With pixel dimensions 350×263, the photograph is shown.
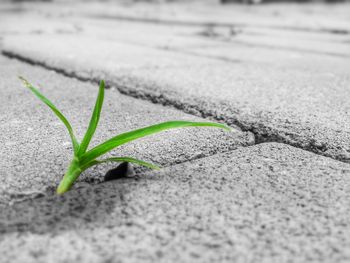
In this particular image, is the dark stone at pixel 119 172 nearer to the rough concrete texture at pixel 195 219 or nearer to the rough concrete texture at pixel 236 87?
the rough concrete texture at pixel 195 219

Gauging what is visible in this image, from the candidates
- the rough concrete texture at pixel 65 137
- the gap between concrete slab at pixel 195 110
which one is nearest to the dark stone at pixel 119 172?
the rough concrete texture at pixel 65 137

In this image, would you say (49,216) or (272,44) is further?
(272,44)

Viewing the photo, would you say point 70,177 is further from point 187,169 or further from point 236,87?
point 236,87

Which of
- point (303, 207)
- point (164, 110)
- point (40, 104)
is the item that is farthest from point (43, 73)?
point (303, 207)

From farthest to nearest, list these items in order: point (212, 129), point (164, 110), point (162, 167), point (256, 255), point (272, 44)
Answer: point (272, 44) → point (164, 110) → point (212, 129) → point (162, 167) → point (256, 255)

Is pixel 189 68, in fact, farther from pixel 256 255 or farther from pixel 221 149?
pixel 256 255

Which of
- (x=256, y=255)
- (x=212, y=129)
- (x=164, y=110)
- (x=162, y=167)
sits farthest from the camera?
(x=164, y=110)

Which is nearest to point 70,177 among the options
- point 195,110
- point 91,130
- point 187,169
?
point 91,130

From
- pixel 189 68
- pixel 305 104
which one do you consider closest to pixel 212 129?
pixel 305 104
